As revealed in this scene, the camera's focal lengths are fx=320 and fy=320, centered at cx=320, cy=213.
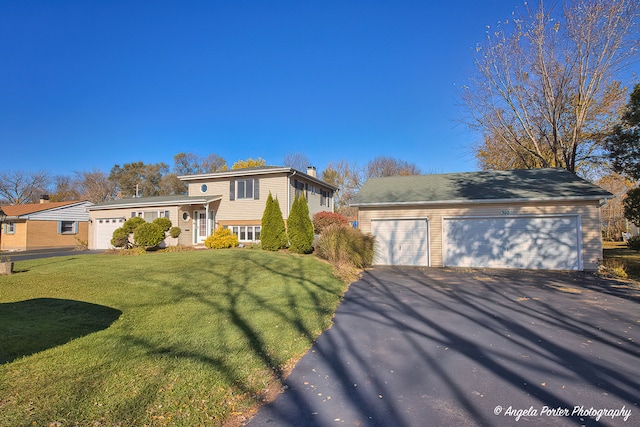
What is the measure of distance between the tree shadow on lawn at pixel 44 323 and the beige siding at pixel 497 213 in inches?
438

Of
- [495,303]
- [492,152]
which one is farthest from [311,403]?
[492,152]

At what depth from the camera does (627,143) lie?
15609mm

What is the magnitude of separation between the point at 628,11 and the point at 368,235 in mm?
15706

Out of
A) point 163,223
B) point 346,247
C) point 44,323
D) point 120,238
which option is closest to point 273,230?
point 346,247

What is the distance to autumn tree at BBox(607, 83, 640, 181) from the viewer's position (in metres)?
14.4

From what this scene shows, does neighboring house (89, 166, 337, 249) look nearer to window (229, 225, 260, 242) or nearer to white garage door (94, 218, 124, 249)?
A: window (229, 225, 260, 242)

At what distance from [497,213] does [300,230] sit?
8.61 meters

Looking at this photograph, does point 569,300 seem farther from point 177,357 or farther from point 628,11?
point 628,11

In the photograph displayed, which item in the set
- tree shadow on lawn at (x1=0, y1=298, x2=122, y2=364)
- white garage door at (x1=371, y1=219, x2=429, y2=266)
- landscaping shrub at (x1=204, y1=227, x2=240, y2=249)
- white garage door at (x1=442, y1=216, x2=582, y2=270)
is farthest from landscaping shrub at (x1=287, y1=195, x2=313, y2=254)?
tree shadow on lawn at (x1=0, y1=298, x2=122, y2=364)

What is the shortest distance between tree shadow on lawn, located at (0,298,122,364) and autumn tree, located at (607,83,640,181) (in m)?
20.3

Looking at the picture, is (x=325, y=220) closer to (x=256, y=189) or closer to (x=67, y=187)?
(x=256, y=189)

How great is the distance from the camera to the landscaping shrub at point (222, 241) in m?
17.6

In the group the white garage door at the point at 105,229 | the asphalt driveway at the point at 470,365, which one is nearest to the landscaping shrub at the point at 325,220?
the asphalt driveway at the point at 470,365

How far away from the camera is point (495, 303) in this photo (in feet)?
23.9
